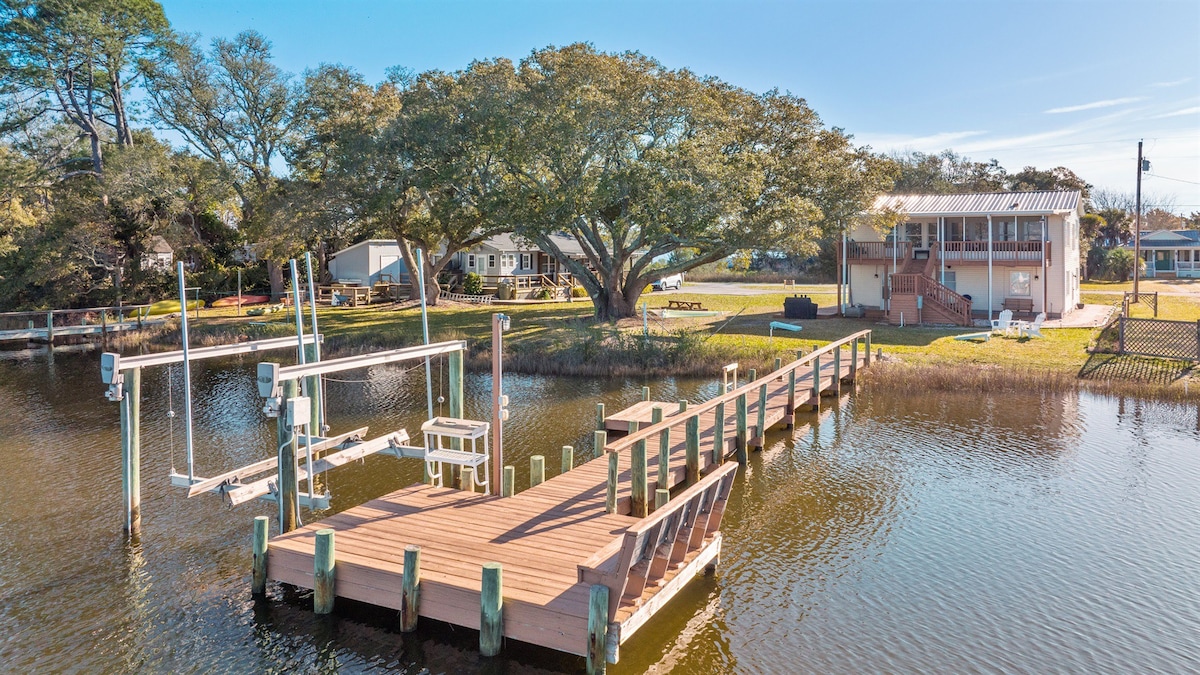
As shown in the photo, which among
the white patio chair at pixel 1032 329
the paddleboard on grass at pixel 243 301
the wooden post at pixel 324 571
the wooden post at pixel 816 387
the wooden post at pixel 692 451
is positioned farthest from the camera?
the paddleboard on grass at pixel 243 301

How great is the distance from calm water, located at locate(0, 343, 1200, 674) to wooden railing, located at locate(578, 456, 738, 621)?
34.0 inches

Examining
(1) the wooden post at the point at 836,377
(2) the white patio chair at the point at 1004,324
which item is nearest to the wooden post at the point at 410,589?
(1) the wooden post at the point at 836,377

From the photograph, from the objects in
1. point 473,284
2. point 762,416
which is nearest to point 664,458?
point 762,416

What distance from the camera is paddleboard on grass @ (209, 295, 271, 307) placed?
4681cm

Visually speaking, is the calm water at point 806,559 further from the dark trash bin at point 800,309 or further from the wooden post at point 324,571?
the dark trash bin at point 800,309

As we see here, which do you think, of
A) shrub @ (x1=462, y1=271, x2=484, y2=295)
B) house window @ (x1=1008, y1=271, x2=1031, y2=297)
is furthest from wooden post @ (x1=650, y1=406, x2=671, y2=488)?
shrub @ (x1=462, y1=271, x2=484, y2=295)

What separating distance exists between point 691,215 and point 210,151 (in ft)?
103

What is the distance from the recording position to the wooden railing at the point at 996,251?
35.5 m

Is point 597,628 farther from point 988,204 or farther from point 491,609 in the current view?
point 988,204

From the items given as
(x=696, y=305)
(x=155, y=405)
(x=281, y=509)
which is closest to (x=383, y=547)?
(x=281, y=509)

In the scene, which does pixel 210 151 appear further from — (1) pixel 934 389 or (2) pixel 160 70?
(1) pixel 934 389

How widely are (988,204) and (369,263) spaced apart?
3471 cm

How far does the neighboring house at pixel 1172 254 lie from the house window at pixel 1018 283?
3800 centimetres

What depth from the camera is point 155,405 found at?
23.6 m
